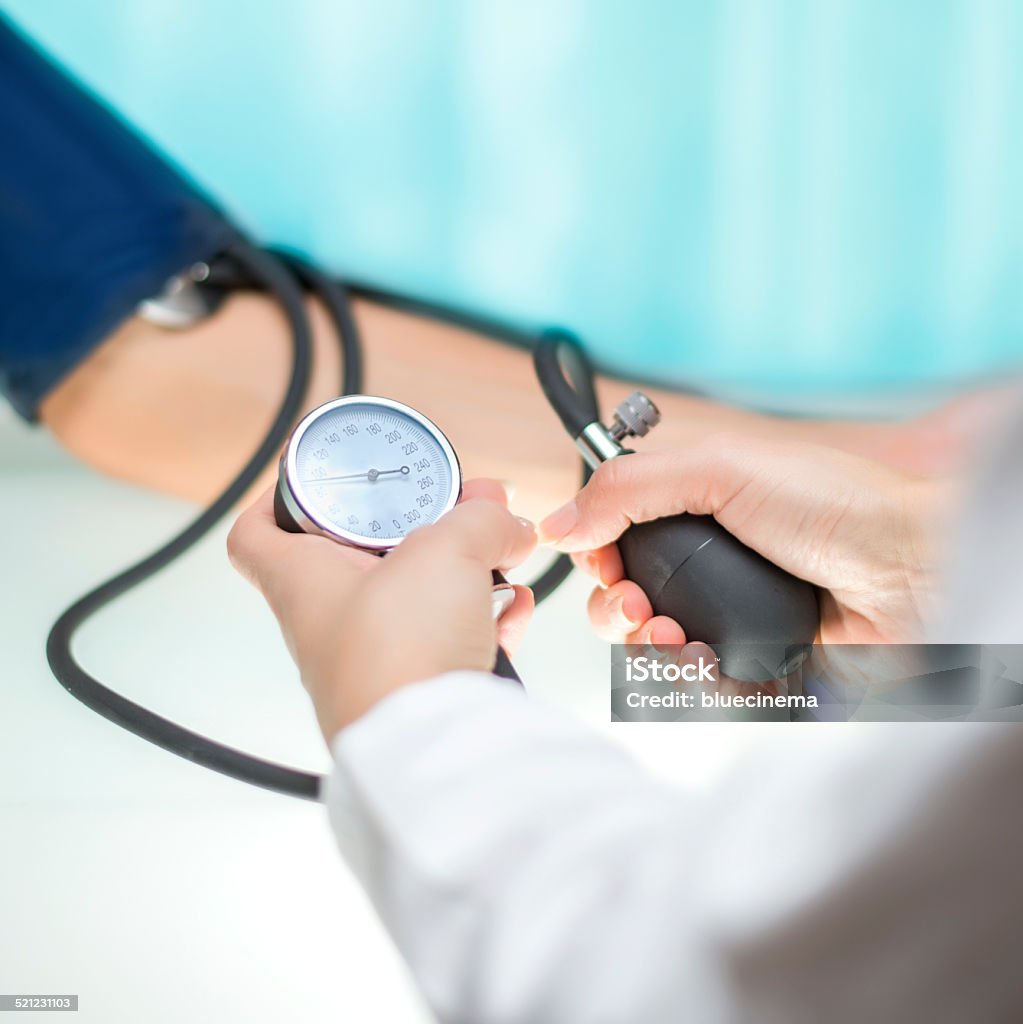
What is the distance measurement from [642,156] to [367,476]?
683 mm

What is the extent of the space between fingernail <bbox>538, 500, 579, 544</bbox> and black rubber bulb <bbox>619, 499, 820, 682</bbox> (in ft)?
0.15

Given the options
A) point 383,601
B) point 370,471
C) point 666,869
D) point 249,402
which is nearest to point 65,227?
point 249,402

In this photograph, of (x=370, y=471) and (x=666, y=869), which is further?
(x=370, y=471)

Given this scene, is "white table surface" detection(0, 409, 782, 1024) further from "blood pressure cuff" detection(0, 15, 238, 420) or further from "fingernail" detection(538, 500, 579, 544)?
"blood pressure cuff" detection(0, 15, 238, 420)

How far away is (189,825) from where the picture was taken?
578 mm

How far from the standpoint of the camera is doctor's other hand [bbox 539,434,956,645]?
0.57m

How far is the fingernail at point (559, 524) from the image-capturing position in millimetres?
601

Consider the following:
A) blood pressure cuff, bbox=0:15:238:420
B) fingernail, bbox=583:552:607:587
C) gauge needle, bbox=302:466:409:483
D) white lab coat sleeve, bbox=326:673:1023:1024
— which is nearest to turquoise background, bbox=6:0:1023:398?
blood pressure cuff, bbox=0:15:238:420

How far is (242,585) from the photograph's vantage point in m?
0.74

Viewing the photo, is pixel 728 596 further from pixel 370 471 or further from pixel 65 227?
pixel 65 227

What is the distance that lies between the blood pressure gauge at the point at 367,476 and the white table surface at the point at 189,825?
0.43ft

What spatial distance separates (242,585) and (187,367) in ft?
0.79

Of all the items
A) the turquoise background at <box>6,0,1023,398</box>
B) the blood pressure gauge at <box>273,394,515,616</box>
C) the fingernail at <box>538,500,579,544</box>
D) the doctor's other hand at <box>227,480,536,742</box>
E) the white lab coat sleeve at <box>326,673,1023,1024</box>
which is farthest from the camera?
the turquoise background at <box>6,0,1023,398</box>

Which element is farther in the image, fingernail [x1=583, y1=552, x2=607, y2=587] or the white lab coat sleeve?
fingernail [x1=583, y1=552, x2=607, y2=587]
